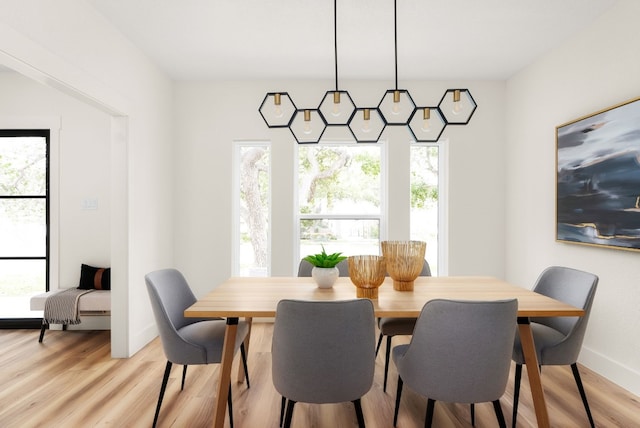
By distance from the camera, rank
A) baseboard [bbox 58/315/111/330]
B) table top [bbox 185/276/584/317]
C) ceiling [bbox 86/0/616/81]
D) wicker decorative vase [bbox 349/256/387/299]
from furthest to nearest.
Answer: baseboard [bbox 58/315/111/330]
ceiling [bbox 86/0/616/81]
wicker decorative vase [bbox 349/256/387/299]
table top [bbox 185/276/584/317]

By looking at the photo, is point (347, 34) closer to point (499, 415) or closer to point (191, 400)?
point (499, 415)

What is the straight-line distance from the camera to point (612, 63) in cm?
268

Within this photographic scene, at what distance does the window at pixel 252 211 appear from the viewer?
4.26 metres

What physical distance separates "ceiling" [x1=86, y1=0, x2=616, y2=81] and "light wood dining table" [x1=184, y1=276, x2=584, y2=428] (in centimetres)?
198

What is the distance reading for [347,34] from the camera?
308 cm

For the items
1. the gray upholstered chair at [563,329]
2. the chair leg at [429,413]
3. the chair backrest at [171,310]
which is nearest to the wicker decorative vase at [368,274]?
the chair leg at [429,413]

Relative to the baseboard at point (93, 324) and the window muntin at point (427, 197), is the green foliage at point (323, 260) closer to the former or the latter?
the window muntin at point (427, 197)

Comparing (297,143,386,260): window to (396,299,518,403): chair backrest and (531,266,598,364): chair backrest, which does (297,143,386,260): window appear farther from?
(396,299,518,403): chair backrest

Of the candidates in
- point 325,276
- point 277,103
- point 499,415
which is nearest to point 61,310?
point 325,276

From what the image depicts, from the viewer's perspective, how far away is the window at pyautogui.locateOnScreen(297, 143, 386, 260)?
4.22 meters

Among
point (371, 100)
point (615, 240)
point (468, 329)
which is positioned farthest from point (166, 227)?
point (615, 240)

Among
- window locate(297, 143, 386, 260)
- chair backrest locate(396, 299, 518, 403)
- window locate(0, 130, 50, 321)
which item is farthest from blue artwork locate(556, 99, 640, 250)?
window locate(0, 130, 50, 321)

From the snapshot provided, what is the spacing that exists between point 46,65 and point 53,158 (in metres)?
2.00

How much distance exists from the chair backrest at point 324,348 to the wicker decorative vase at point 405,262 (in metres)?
0.69
